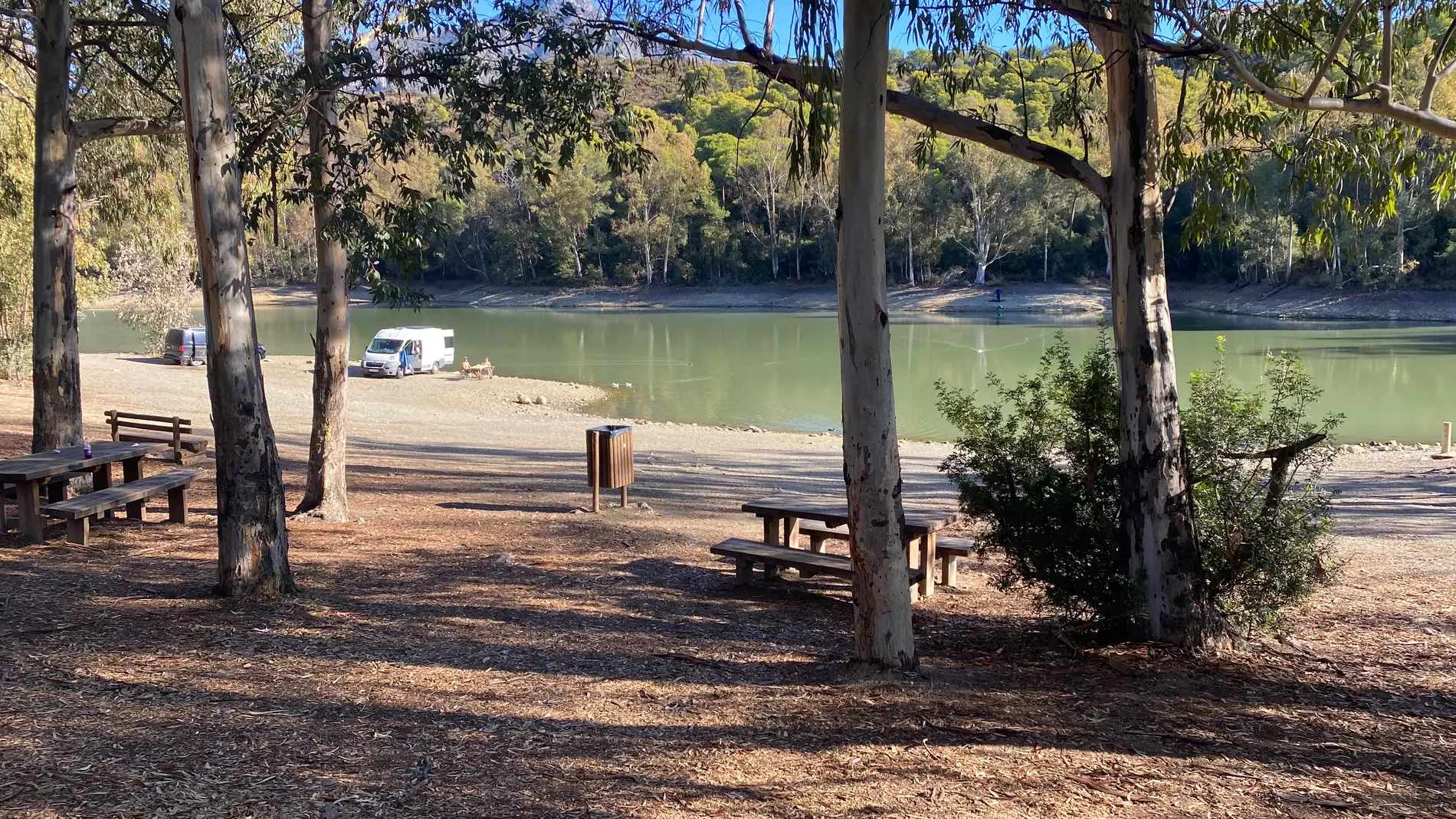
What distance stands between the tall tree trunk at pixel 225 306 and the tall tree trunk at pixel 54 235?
10.6 feet

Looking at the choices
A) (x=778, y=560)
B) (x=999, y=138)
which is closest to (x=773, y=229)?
(x=778, y=560)

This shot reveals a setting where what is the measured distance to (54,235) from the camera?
7617 mm

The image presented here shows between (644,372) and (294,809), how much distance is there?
28594 mm

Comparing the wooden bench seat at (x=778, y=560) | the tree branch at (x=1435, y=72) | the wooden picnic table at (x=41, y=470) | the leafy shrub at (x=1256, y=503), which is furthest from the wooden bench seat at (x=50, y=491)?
the tree branch at (x=1435, y=72)

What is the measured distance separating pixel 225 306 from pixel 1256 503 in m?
4.63

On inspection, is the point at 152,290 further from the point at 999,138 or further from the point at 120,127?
the point at 999,138

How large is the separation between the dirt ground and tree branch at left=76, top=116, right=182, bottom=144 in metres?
2.95

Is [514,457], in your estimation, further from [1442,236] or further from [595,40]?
[1442,236]

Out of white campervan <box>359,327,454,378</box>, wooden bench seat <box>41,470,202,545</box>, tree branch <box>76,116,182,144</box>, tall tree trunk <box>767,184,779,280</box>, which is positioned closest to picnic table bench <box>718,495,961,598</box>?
wooden bench seat <box>41,470,202,545</box>

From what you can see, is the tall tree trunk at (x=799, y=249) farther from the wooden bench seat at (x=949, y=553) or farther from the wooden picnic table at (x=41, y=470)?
the wooden bench seat at (x=949, y=553)

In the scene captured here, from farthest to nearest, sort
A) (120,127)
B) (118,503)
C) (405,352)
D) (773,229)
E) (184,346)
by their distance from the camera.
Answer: (773,229), (405,352), (184,346), (120,127), (118,503)

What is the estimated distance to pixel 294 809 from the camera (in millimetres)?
2994

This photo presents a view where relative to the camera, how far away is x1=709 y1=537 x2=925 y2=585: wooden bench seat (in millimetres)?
5879

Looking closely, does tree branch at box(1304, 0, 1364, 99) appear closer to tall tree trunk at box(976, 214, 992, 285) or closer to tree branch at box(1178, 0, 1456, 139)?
tree branch at box(1178, 0, 1456, 139)
